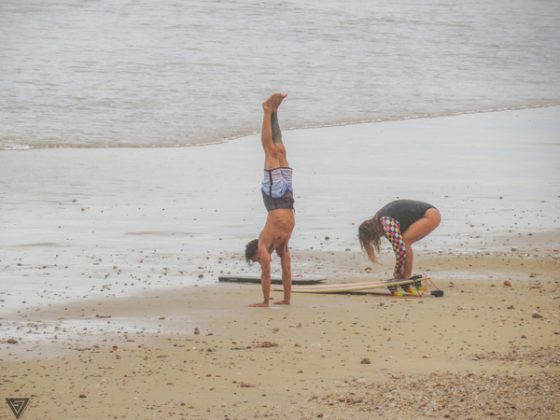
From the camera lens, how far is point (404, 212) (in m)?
13.0

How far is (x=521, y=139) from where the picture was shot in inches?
Result: 981

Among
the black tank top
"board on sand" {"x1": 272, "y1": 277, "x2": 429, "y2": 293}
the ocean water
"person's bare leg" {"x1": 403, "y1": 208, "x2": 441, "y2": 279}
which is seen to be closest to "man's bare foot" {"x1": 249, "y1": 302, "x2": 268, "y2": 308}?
"board on sand" {"x1": 272, "y1": 277, "x2": 429, "y2": 293}

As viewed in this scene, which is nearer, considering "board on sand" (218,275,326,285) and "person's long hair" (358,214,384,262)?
"board on sand" (218,275,326,285)

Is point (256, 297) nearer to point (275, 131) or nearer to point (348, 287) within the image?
point (348, 287)

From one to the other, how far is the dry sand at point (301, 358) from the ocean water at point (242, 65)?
13.1 metres

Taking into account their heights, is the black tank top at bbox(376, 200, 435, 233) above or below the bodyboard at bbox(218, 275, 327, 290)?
above

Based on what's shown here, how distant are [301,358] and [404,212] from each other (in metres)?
4.13

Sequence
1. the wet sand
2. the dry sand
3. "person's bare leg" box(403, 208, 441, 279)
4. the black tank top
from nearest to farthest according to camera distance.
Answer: the dry sand → the wet sand → "person's bare leg" box(403, 208, 441, 279) → the black tank top

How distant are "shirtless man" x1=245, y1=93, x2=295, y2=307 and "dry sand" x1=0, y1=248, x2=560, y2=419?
469mm

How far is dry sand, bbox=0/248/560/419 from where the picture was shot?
25.6ft

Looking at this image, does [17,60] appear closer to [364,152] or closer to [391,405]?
[364,152]

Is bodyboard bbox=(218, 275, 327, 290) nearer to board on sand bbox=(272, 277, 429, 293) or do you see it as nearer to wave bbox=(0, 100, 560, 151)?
board on sand bbox=(272, 277, 429, 293)

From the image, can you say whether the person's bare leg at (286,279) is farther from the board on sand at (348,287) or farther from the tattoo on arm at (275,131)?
the tattoo on arm at (275,131)

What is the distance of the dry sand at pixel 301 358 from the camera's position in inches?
307
